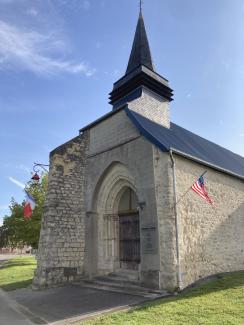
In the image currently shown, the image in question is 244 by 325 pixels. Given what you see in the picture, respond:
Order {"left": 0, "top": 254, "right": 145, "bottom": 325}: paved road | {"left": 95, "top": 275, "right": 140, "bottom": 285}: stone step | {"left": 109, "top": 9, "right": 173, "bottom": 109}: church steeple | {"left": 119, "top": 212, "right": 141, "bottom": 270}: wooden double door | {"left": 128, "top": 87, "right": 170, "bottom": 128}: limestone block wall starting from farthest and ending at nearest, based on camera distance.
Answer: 1. {"left": 109, "top": 9, "right": 173, "bottom": 109}: church steeple
2. {"left": 128, "top": 87, "right": 170, "bottom": 128}: limestone block wall
3. {"left": 119, "top": 212, "right": 141, "bottom": 270}: wooden double door
4. {"left": 95, "top": 275, "right": 140, "bottom": 285}: stone step
5. {"left": 0, "top": 254, "right": 145, "bottom": 325}: paved road

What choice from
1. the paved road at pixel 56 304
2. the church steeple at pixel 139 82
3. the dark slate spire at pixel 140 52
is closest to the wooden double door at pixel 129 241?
the paved road at pixel 56 304

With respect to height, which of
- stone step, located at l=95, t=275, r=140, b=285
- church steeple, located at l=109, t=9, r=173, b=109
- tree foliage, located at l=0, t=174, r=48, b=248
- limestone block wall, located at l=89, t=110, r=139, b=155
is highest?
church steeple, located at l=109, t=9, r=173, b=109

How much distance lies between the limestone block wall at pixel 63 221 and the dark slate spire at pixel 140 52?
17.7ft

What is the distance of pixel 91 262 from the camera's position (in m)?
11.8

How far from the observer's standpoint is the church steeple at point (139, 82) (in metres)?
14.1

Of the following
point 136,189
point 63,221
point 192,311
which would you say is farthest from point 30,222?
point 192,311

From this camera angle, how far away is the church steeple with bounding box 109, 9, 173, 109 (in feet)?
46.4

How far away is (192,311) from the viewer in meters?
6.41

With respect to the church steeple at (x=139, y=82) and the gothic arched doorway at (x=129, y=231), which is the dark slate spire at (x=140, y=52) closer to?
the church steeple at (x=139, y=82)

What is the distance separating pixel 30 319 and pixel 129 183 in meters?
6.23

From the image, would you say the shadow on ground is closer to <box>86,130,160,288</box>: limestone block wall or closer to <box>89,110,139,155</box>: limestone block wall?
<box>86,130,160,288</box>: limestone block wall

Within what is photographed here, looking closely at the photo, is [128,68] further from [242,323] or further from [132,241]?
[242,323]

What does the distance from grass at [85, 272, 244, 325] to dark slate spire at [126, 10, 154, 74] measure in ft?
34.4

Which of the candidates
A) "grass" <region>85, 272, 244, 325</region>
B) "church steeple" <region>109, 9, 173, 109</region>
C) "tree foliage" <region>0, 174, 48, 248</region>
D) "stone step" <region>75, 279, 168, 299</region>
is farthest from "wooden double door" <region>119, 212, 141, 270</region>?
"tree foliage" <region>0, 174, 48, 248</region>
